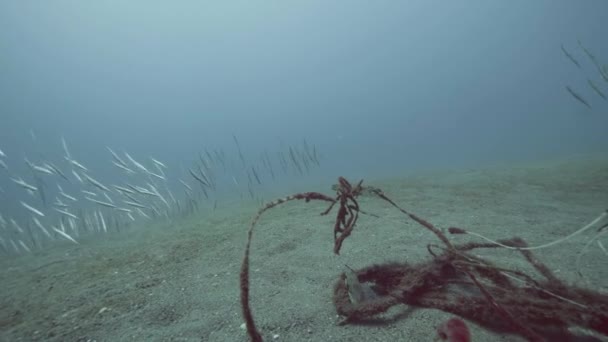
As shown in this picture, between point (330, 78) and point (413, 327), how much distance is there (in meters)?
193

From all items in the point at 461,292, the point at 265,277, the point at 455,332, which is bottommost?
the point at 461,292

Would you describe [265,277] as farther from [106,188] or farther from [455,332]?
[106,188]

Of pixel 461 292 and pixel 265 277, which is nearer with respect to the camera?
pixel 461 292

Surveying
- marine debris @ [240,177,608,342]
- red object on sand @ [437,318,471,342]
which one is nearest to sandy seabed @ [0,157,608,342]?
marine debris @ [240,177,608,342]

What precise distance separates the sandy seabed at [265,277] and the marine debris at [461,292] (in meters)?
0.12

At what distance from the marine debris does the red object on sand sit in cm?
26

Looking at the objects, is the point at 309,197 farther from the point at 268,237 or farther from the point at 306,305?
the point at 268,237

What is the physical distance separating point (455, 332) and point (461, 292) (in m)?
0.92

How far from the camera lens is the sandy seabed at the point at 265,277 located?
2443 millimetres

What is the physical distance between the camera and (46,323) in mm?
3061

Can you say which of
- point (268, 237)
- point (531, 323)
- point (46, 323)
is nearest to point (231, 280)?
point (268, 237)

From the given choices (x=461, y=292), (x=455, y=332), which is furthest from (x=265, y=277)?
(x=455, y=332)

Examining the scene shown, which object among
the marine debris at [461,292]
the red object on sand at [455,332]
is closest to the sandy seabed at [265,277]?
the marine debris at [461,292]

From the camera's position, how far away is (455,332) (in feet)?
4.95
